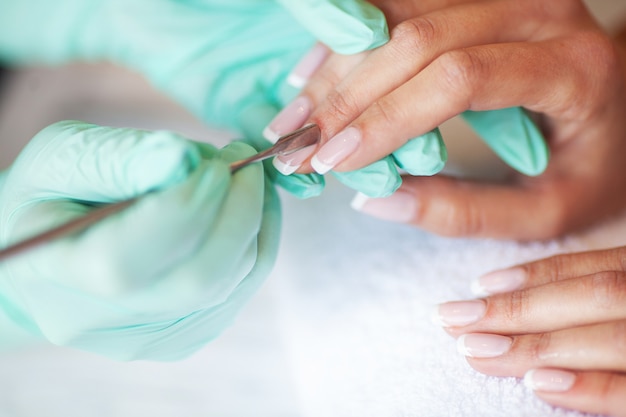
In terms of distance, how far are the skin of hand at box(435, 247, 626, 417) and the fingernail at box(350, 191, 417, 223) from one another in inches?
5.8

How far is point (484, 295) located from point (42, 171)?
553 mm

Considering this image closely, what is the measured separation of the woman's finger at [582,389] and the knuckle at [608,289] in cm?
8

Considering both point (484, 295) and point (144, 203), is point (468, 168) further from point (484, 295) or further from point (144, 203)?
point (144, 203)

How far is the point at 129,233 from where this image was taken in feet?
1.54

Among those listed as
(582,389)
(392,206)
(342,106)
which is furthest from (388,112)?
(582,389)

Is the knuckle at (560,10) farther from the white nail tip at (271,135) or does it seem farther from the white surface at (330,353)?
the white nail tip at (271,135)

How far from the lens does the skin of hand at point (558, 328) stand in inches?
23.8

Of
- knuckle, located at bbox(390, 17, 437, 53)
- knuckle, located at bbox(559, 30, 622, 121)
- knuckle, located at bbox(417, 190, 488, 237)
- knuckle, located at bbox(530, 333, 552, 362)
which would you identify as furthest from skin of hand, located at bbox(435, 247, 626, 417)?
knuckle, located at bbox(390, 17, 437, 53)

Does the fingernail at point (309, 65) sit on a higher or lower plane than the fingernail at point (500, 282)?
higher

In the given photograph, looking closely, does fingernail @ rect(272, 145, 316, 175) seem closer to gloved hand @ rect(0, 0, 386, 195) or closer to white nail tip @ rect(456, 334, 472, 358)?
gloved hand @ rect(0, 0, 386, 195)

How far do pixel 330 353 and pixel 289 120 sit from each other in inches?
12.6

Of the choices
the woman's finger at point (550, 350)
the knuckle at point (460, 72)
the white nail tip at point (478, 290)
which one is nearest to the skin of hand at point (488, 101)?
the knuckle at point (460, 72)

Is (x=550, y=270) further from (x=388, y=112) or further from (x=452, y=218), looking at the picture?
(x=388, y=112)

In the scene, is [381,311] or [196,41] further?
[196,41]
